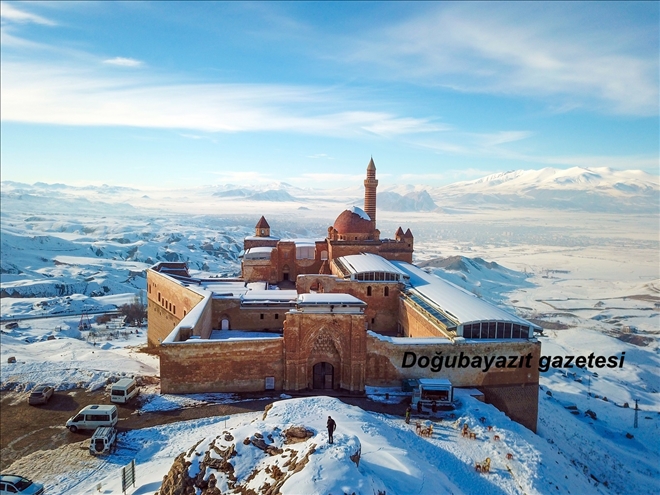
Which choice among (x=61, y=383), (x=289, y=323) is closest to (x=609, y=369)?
(x=289, y=323)

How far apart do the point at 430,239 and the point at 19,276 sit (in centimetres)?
13238

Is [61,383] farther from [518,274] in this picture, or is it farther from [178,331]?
[518,274]

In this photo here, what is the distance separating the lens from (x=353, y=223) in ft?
144

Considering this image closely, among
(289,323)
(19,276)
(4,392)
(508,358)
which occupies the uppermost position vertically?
(289,323)

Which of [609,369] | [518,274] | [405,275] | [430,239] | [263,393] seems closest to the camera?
[263,393]

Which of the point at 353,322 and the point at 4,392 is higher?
the point at 353,322

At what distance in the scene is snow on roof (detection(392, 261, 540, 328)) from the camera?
25.1 metres

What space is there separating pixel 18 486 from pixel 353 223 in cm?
3281

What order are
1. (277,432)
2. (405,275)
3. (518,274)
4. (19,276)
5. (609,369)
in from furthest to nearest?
(518,274)
(19,276)
(609,369)
(405,275)
(277,432)

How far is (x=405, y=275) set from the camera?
35875 mm

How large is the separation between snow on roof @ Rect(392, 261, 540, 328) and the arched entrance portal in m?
7.60

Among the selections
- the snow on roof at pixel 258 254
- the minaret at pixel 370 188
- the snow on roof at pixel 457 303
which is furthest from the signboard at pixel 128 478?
the minaret at pixel 370 188

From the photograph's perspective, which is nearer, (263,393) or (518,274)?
(263,393)

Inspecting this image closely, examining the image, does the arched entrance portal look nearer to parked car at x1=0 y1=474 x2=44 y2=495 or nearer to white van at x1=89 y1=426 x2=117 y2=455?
white van at x1=89 y1=426 x2=117 y2=455
